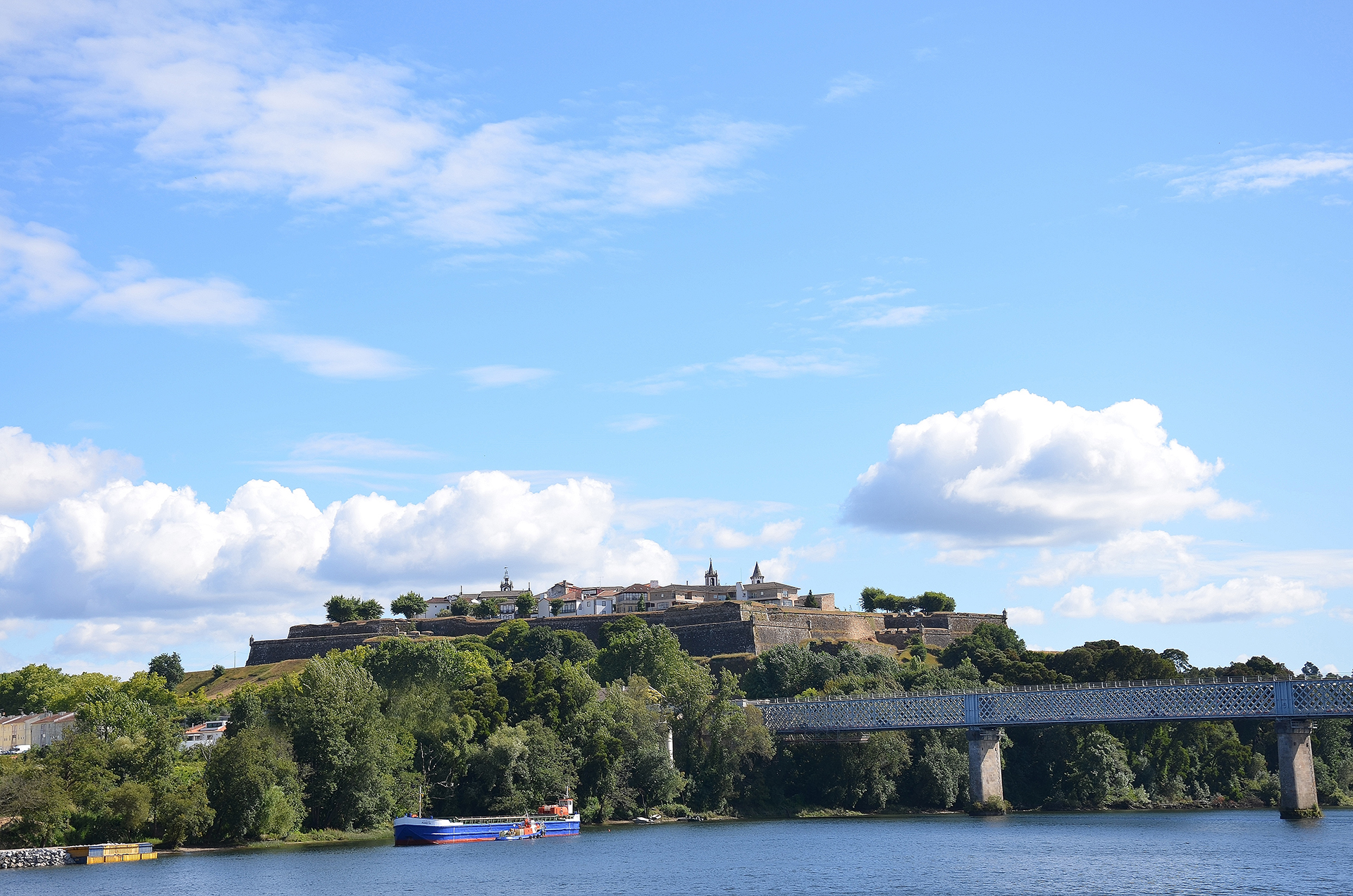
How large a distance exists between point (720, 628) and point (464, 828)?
85.8 m

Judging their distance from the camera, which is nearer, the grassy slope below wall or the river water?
the river water

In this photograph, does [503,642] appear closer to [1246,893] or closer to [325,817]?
[325,817]

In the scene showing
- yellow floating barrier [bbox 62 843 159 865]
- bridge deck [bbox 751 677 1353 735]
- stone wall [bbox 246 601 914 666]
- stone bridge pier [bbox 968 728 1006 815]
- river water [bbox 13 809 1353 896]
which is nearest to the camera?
river water [bbox 13 809 1353 896]

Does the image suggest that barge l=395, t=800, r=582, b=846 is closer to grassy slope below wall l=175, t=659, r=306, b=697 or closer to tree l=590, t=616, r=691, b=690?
tree l=590, t=616, r=691, b=690

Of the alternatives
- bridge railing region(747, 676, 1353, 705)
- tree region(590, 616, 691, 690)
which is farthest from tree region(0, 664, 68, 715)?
bridge railing region(747, 676, 1353, 705)

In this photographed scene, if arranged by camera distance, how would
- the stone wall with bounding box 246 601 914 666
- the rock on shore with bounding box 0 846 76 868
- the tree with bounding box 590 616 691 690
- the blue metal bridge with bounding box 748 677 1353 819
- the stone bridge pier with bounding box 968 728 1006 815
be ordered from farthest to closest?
the stone wall with bounding box 246 601 914 666 → the tree with bounding box 590 616 691 690 → the stone bridge pier with bounding box 968 728 1006 815 → the blue metal bridge with bounding box 748 677 1353 819 → the rock on shore with bounding box 0 846 76 868

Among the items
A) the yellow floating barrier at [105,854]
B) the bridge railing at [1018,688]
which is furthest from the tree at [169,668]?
the yellow floating barrier at [105,854]

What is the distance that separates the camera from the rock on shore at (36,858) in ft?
229

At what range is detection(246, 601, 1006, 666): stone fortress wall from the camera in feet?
554

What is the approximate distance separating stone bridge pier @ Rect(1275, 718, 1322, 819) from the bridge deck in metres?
0.97

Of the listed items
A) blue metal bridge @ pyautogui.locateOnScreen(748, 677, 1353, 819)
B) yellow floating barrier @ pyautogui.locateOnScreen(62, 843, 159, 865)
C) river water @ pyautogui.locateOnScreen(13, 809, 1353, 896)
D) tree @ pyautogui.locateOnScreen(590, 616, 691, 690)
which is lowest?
river water @ pyautogui.locateOnScreen(13, 809, 1353, 896)

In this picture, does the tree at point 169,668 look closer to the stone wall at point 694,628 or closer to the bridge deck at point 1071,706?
the stone wall at point 694,628

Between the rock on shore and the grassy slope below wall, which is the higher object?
the grassy slope below wall

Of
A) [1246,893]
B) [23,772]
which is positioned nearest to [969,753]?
[1246,893]
